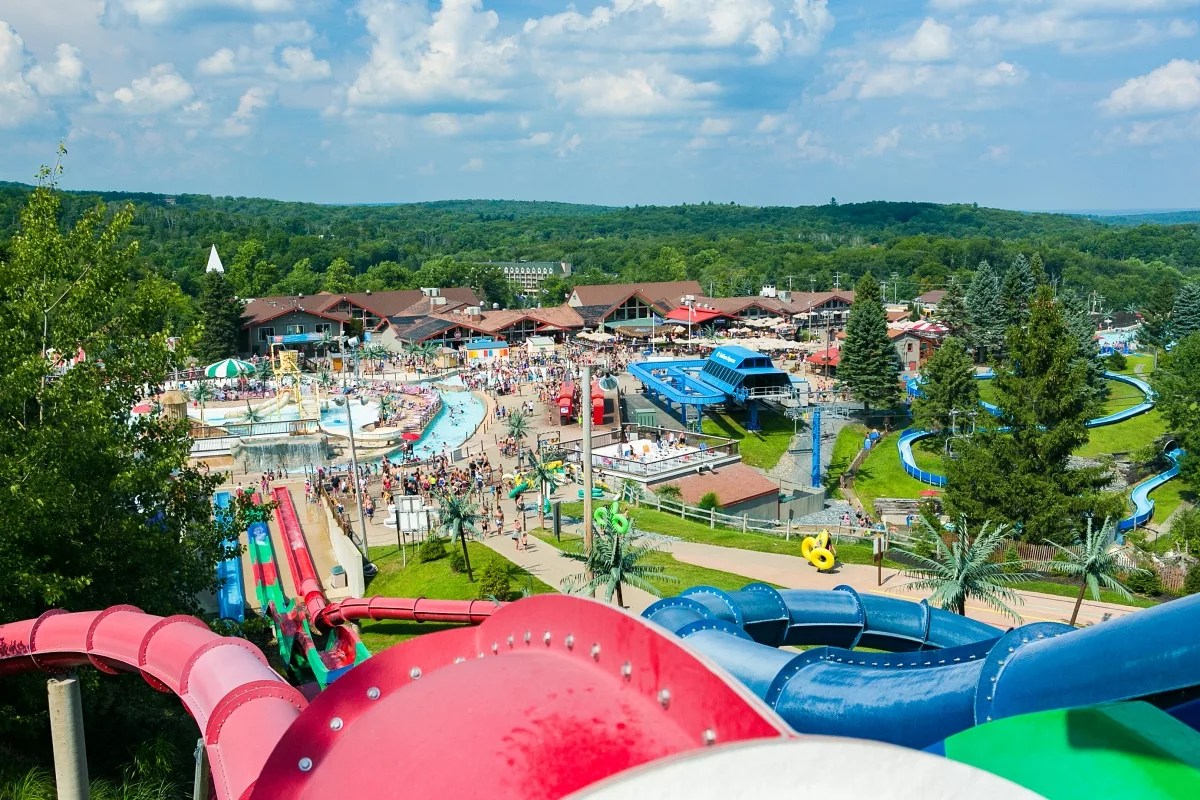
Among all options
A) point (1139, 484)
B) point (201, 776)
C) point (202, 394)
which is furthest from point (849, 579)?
point (202, 394)

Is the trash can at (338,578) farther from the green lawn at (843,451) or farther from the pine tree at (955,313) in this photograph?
the pine tree at (955,313)

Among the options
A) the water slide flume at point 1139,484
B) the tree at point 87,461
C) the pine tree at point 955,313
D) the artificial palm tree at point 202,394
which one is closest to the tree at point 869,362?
the water slide flume at point 1139,484

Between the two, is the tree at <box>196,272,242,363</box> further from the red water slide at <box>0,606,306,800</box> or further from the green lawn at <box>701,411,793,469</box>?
the red water slide at <box>0,606,306,800</box>

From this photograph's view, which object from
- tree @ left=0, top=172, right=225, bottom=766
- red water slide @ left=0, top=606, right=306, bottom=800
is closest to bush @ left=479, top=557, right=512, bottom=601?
tree @ left=0, top=172, right=225, bottom=766

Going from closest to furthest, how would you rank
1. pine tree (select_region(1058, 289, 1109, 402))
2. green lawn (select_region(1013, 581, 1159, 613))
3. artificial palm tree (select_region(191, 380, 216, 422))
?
1. green lawn (select_region(1013, 581, 1159, 613))
2. artificial palm tree (select_region(191, 380, 216, 422))
3. pine tree (select_region(1058, 289, 1109, 402))

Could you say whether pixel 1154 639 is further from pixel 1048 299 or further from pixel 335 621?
pixel 1048 299

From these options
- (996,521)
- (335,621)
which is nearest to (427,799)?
(335,621)
